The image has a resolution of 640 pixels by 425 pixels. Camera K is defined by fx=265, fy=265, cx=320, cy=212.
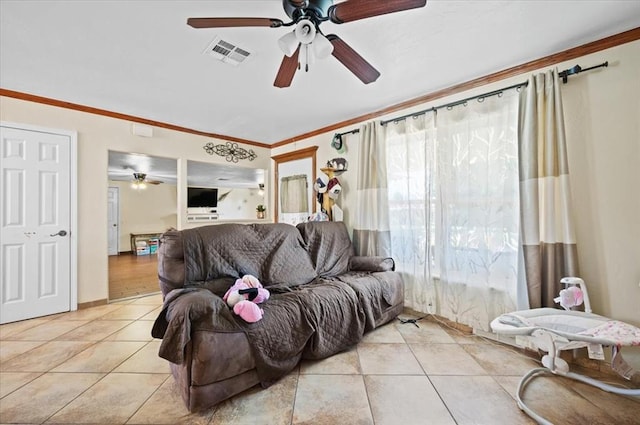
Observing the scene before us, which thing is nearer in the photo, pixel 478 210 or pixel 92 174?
pixel 478 210

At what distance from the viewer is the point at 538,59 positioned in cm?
220

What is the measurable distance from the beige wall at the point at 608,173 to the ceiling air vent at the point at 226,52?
8.40 feet

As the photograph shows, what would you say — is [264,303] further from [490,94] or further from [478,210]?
[490,94]

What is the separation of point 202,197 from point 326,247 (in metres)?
6.09

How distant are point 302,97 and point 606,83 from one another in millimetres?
2520

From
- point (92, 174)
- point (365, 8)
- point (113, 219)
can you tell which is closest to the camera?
point (365, 8)

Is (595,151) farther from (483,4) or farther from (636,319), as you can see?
(483,4)

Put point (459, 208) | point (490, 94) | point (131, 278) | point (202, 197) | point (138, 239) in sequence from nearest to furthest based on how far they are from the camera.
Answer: point (490, 94)
point (459, 208)
point (131, 278)
point (138, 239)
point (202, 197)

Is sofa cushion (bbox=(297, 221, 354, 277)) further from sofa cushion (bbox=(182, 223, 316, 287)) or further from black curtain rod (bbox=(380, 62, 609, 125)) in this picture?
black curtain rod (bbox=(380, 62, 609, 125))

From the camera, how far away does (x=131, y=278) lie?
464cm

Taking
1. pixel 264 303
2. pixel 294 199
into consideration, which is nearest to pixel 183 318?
pixel 264 303

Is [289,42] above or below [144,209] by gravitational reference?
above

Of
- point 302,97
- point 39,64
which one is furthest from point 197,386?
point 39,64

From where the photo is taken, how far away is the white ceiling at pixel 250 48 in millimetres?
1677
